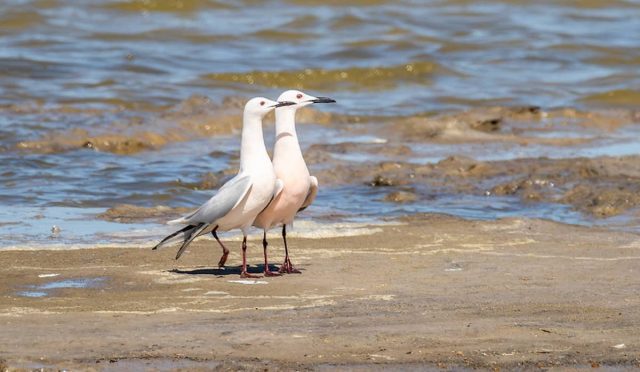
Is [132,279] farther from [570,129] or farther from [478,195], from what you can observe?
[570,129]

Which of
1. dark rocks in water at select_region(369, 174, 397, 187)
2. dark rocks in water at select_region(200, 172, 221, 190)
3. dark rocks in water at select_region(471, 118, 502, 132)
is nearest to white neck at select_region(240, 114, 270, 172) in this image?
dark rocks in water at select_region(200, 172, 221, 190)

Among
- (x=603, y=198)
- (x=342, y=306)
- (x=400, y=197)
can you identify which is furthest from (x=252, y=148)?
(x=603, y=198)

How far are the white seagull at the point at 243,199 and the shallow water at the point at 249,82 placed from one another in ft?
4.98

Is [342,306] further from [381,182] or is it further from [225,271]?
[381,182]

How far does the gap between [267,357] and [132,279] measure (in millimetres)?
2134

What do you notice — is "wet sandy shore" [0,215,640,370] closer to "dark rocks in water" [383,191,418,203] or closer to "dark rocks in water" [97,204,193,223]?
"dark rocks in water" [97,204,193,223]

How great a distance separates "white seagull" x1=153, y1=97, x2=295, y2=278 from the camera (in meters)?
8.29

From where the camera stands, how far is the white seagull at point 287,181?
28.2 feet

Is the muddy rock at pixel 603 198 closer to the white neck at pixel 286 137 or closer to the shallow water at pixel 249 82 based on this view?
the shallow water at pixel 249 82

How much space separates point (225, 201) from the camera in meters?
8.27

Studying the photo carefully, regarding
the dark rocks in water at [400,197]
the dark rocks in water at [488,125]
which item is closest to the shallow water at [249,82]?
the dark rocks in water at [400,197]

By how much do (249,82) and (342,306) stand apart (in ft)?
44.2

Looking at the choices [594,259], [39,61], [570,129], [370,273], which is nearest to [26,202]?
[370,273]

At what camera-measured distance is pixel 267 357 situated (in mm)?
6383
